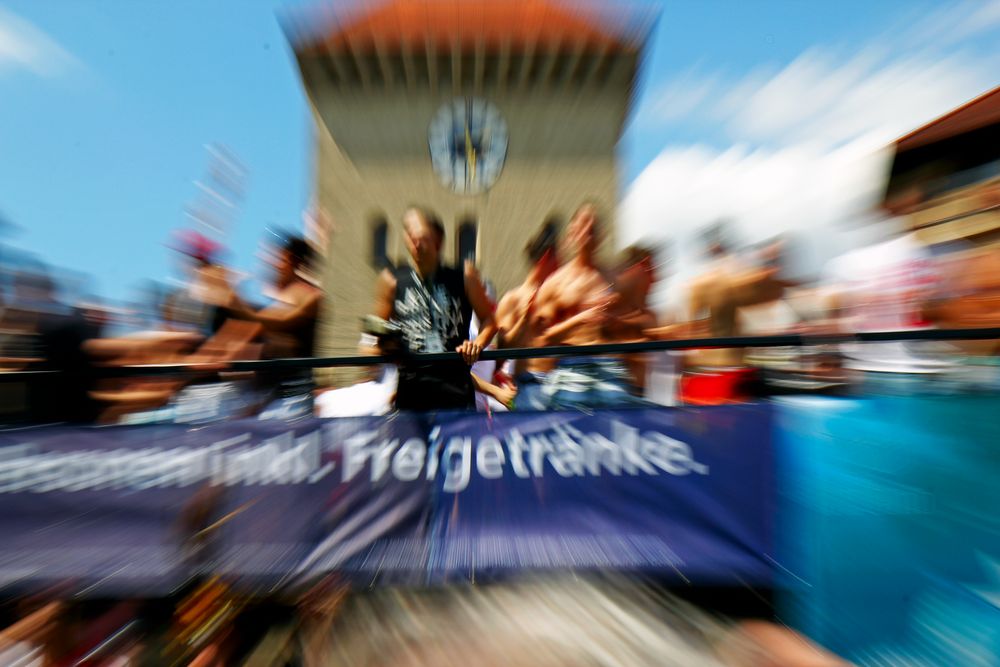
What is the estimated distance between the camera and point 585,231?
3783 millimetres

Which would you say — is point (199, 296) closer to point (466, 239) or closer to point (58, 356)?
point (58, 356)

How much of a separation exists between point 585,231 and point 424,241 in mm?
1031

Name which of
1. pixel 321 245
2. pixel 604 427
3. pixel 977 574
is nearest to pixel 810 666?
pixel 977 574

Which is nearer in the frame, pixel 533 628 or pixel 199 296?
pixel 533 628

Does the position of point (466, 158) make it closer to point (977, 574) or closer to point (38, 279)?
point (38, 279)

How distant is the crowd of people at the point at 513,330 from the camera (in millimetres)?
2680

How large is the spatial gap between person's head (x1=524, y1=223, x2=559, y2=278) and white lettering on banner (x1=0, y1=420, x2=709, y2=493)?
1.54 metres

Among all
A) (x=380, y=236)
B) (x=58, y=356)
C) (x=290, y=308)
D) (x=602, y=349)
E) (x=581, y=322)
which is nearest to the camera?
(x=602, y=349)

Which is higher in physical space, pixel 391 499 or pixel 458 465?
pixel 458 465

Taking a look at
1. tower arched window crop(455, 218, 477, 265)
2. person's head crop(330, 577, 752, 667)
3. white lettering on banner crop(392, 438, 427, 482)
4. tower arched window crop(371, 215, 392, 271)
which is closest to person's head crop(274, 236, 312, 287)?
white lettering on banner crop(392, 438, 427, 482)

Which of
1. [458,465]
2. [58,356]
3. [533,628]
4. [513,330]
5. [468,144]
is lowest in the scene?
[533,628]

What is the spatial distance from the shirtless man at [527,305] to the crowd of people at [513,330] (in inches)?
0.4

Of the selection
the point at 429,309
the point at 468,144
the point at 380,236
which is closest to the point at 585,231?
the point at 429,309

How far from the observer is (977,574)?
226 centimetres
